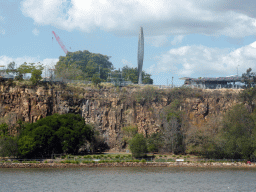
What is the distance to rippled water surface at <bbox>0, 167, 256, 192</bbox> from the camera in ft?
140

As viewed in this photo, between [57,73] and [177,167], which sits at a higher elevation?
[57,73]

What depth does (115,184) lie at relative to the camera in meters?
45.2

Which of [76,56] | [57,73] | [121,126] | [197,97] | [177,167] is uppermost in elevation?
[76,56]

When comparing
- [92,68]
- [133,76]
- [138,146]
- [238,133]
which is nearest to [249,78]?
[238,133]

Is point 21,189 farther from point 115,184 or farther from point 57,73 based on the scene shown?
point 57,73

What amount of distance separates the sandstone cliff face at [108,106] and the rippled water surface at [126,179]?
24.0 metres

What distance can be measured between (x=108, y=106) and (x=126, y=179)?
39135 mm

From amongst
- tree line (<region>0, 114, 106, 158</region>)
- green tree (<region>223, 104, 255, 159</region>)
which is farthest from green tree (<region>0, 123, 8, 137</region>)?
green tree (<region>223, 104, 255, 159</region>)

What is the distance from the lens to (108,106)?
87.1 metres

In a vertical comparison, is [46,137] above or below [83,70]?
below

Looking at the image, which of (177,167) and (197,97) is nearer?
(177,167)

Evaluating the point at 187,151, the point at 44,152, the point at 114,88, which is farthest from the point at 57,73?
the point at 187,151

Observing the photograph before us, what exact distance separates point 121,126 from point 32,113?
2072 centimetres

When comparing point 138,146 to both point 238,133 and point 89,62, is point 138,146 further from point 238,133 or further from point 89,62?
point 89,62
